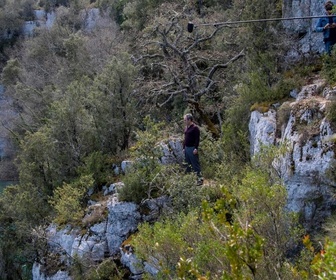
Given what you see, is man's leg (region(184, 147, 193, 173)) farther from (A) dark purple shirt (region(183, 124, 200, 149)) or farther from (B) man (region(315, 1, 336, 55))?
(B) man (region(315, 1, 336, 55))

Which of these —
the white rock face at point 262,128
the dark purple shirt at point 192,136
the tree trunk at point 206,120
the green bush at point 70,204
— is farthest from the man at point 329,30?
the green bush at point 70,204

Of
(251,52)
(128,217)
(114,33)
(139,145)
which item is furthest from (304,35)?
(114,33)

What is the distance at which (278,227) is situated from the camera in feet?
17.5

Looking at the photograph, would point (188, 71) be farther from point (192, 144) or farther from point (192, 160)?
point (192, 160)

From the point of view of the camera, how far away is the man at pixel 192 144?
9195mm

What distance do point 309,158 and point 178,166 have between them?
3196mm

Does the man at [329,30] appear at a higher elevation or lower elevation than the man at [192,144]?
higher

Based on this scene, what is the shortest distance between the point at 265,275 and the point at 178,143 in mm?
6931

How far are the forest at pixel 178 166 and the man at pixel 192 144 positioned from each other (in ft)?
1.16

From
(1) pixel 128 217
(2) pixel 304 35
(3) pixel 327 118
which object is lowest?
(1) pixel 128 217

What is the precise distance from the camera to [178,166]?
9492mm

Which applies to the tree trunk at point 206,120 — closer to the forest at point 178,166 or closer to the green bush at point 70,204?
the forest at point 178,166

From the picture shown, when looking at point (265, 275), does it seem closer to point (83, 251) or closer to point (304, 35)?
point (83, 251)

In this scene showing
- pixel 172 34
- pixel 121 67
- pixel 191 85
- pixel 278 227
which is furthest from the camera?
pixel 172 34
